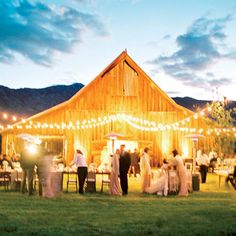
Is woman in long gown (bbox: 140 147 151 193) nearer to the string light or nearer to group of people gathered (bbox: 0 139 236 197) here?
group of people gathered (bbox: 0 139 236 197)

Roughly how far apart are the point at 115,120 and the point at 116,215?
20191 millimetres

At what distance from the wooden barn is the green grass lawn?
1442cm

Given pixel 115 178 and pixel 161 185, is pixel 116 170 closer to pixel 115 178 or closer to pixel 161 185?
pixel 115 178

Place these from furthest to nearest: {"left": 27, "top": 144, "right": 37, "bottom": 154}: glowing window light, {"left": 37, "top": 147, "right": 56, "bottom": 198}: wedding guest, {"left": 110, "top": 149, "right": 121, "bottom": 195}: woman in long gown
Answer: {"left": 110, "top": 149, "right": 121, "bottom": 195}: woman in long gown, {"left": 27, "top": 144, "right": 37, "bottom": 154}: glowing window light, {"left": 37, "top": 147, "right": 56, "bottom": 198}: wedding guest

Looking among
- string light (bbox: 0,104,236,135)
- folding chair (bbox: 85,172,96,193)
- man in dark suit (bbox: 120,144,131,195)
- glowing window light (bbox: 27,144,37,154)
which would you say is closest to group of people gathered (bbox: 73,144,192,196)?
man in dark suit (bbox: 120,144,131,195)

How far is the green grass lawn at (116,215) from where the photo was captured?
33.0ft

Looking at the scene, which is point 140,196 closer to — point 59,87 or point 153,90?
point 153,90

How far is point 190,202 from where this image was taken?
49.9ft

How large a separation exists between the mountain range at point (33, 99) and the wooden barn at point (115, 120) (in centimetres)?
1836

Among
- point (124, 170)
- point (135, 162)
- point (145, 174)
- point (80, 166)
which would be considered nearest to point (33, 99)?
point (135, 162)

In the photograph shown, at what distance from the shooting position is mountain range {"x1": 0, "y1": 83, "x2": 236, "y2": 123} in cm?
6838

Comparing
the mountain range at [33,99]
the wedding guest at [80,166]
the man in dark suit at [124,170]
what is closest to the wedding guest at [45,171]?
the wedding guest at [80,166]

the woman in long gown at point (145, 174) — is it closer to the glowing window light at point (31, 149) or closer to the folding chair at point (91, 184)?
the folding chair at point (91, 184)

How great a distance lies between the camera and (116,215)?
1205 centimetres
